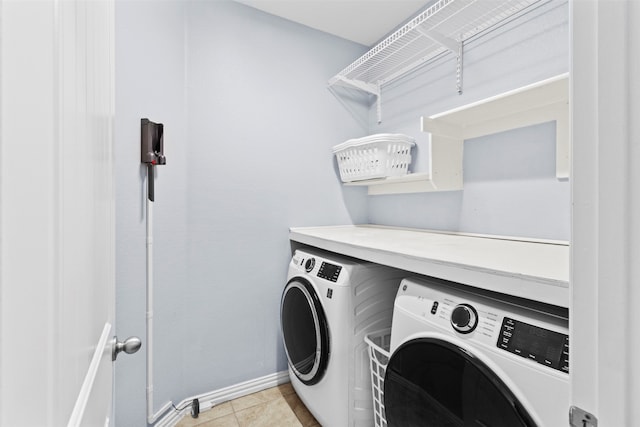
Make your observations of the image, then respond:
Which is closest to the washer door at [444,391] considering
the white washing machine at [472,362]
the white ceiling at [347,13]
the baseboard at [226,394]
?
the white washing machine at [472,362]

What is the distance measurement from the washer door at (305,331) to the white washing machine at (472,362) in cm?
41

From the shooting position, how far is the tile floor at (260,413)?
1.58 metres

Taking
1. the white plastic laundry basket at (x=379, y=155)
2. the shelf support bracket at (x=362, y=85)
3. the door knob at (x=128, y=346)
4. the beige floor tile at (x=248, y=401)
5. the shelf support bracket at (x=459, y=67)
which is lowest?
the beige floor tile at (x=248, y=401)

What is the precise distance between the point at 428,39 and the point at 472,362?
1.72 m

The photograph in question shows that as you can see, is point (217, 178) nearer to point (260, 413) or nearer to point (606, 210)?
point (260, 413)

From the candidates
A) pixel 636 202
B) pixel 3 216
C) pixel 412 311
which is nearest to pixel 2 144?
pixel 3 216

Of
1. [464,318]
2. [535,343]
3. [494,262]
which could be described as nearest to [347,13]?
[494,262]

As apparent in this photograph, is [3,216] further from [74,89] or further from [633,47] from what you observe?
[633,47]

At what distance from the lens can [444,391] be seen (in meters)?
0.86

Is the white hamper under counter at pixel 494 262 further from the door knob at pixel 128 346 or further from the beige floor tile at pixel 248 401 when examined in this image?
the beige floor tile at pixel 248 401

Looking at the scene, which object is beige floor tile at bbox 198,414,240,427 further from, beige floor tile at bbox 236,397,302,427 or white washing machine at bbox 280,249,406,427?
white washing machine at bbox 280,249,406,427

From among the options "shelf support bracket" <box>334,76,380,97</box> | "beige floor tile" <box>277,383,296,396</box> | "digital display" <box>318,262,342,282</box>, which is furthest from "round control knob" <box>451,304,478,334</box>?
"shelf support bracket" <box>334,76,380,97</box>

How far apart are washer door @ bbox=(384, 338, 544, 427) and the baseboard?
107 centimetres

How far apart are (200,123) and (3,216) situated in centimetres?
166
